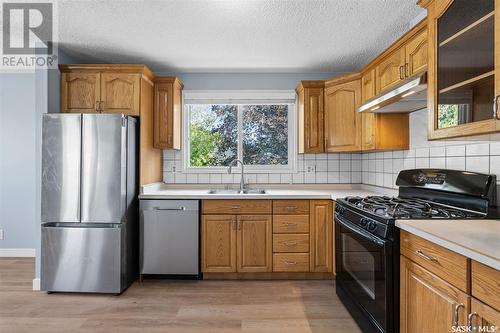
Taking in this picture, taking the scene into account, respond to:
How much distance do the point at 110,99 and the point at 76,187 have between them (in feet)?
3.02

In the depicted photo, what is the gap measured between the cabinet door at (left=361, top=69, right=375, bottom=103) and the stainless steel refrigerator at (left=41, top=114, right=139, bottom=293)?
2.25 meters

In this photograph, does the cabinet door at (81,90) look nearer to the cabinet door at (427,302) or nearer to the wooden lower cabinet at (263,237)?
the wooden lower cabinet at (263,237)

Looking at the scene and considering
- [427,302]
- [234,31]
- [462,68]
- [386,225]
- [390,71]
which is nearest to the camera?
[427,302]

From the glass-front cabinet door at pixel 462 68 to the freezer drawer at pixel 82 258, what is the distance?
259 centimetres

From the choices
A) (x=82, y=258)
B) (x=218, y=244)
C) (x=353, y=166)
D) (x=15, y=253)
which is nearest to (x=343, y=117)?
(x=353, y=166)

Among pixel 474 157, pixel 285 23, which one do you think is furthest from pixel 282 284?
pixel 285 23

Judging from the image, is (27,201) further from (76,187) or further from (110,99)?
(110,99)

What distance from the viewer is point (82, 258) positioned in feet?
8.88

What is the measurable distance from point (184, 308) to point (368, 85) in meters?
2.53

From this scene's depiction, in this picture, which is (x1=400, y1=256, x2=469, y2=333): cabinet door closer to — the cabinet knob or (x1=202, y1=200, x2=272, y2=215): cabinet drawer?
the cabinet knob

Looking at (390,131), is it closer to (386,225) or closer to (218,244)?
(386,225)

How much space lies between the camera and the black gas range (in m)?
1.71

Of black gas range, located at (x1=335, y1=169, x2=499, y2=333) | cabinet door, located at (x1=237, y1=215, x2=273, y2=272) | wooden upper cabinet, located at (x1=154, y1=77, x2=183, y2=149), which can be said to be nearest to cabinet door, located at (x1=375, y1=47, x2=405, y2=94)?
black gas range, located at (x1=335, y1=169, x2=499, y2=333)

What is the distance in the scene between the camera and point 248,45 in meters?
2.92
